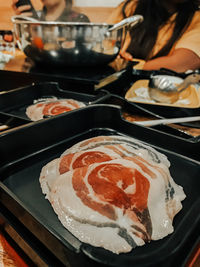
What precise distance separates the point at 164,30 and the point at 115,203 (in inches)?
133

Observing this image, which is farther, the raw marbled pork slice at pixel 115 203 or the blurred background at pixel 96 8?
the blurred background at pixel 96 8

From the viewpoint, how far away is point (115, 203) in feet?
1.77

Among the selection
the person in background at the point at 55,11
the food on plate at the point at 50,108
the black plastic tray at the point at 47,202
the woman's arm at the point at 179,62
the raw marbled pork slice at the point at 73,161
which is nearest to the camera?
the black plastic tray at the point at 47,202

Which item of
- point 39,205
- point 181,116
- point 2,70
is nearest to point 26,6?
point 2,70

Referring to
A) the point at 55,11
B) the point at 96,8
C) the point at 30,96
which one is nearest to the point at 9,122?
the point at 30,96

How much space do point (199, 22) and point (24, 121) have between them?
2951 mm

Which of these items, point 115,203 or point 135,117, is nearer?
point 115,203

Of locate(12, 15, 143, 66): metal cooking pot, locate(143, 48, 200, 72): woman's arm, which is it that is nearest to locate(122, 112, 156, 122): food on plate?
locate(12, 15, 143, 66): metal cooking pot

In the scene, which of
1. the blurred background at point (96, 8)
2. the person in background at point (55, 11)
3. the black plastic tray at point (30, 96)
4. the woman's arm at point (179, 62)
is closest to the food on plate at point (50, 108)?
the black plastic tray at point (30, 96)

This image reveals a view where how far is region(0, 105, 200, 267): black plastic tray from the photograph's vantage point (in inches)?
14.8

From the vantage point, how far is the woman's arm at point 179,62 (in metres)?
2.47

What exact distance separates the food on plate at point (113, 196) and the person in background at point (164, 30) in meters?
2.32

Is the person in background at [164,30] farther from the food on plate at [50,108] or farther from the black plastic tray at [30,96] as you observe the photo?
the food on plate at [50,108]

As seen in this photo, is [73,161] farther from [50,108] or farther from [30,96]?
[30,96]
